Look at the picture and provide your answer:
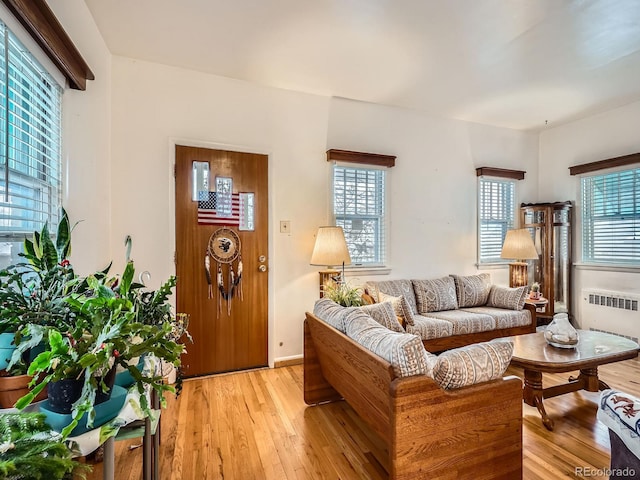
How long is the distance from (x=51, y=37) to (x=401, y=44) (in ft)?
7.58

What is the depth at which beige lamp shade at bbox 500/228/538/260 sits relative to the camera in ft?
13.1

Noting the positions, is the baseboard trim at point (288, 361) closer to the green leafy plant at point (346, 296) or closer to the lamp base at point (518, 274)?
the green leafy plant at point (346, 296)

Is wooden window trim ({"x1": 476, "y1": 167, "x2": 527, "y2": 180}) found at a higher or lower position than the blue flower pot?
higher

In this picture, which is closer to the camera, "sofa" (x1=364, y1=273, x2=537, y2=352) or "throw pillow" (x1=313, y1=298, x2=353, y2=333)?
"throw pillow" (x1=313, y1=298, x2=353, y2=333)

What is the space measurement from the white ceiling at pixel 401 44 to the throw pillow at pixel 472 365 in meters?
2.19

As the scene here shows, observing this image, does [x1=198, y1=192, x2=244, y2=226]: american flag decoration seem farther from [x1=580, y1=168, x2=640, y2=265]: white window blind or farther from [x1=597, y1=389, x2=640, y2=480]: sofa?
[x1=580, y1=168, x2=640, y2=265]: white window blind

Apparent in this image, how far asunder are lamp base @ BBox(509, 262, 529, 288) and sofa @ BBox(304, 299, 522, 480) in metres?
3.04

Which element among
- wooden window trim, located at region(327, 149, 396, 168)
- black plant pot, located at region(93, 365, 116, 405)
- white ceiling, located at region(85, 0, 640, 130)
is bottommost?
black plant pot, located at region(93, 365, 116, 405)

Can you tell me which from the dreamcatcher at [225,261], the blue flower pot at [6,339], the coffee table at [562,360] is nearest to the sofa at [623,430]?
the coffee table at [562,360]

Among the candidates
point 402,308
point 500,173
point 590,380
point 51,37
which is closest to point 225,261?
point 402,308

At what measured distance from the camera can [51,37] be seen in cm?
168

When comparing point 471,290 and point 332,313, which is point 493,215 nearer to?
point 471,290

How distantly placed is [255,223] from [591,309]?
437 centimetres

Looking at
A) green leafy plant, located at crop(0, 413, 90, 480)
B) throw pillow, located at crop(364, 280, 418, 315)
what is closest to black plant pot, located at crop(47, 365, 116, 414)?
green leafy plant, located at crop(0, 413, 90, 480)
